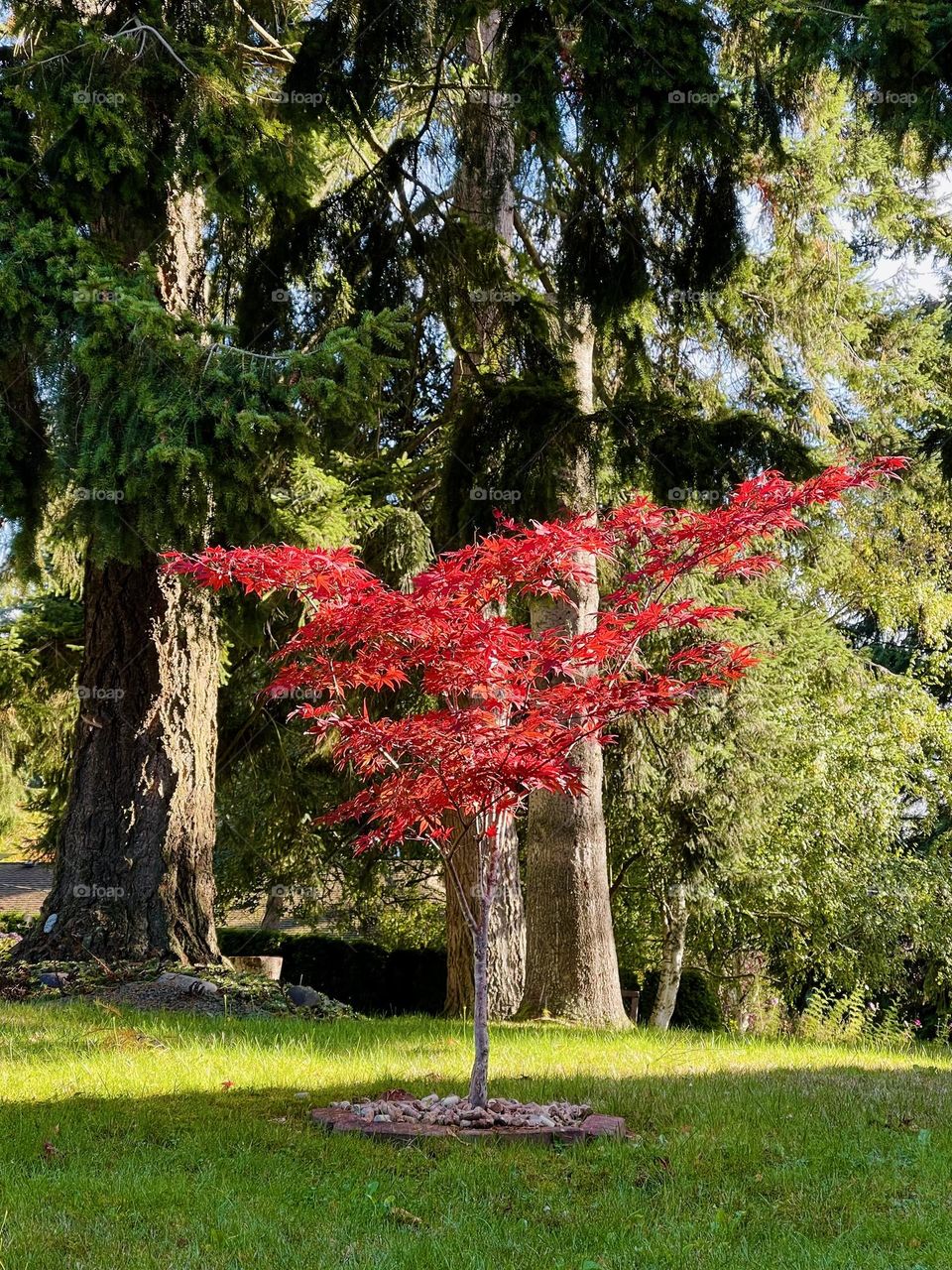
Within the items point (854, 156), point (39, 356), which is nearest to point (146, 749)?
point (39, 356)

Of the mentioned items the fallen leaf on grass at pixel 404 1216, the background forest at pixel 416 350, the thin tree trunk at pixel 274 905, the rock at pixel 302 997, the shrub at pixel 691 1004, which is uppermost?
the background forest at pixel 416 350

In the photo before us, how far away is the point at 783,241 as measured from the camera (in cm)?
1107

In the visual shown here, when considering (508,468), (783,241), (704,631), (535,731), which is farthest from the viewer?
(704,631)

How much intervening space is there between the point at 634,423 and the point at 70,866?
17.3 feet

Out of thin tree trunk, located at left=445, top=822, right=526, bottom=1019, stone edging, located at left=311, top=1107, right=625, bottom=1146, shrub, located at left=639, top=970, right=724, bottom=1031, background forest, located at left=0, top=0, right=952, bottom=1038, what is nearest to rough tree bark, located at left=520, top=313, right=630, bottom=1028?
background forest, located at left=0, top=0, right=952, bottom=1038

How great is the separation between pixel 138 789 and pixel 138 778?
0.08m

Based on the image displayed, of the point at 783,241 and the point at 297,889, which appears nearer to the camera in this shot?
the point at 783,241

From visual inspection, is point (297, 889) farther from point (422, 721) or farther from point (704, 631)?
point (422, 721)

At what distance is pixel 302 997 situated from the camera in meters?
8.74

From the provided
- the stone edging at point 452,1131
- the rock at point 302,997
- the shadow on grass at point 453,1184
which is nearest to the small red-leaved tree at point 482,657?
the stone edging at point 452,1131

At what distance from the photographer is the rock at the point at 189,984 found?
796 cm

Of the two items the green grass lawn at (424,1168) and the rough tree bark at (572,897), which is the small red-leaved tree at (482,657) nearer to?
the green grass lawn at (424,1168)

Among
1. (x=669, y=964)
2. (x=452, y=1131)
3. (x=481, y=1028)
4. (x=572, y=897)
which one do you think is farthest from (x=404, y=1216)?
(x=669, y=964)

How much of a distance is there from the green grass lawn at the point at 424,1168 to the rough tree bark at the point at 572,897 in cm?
229
